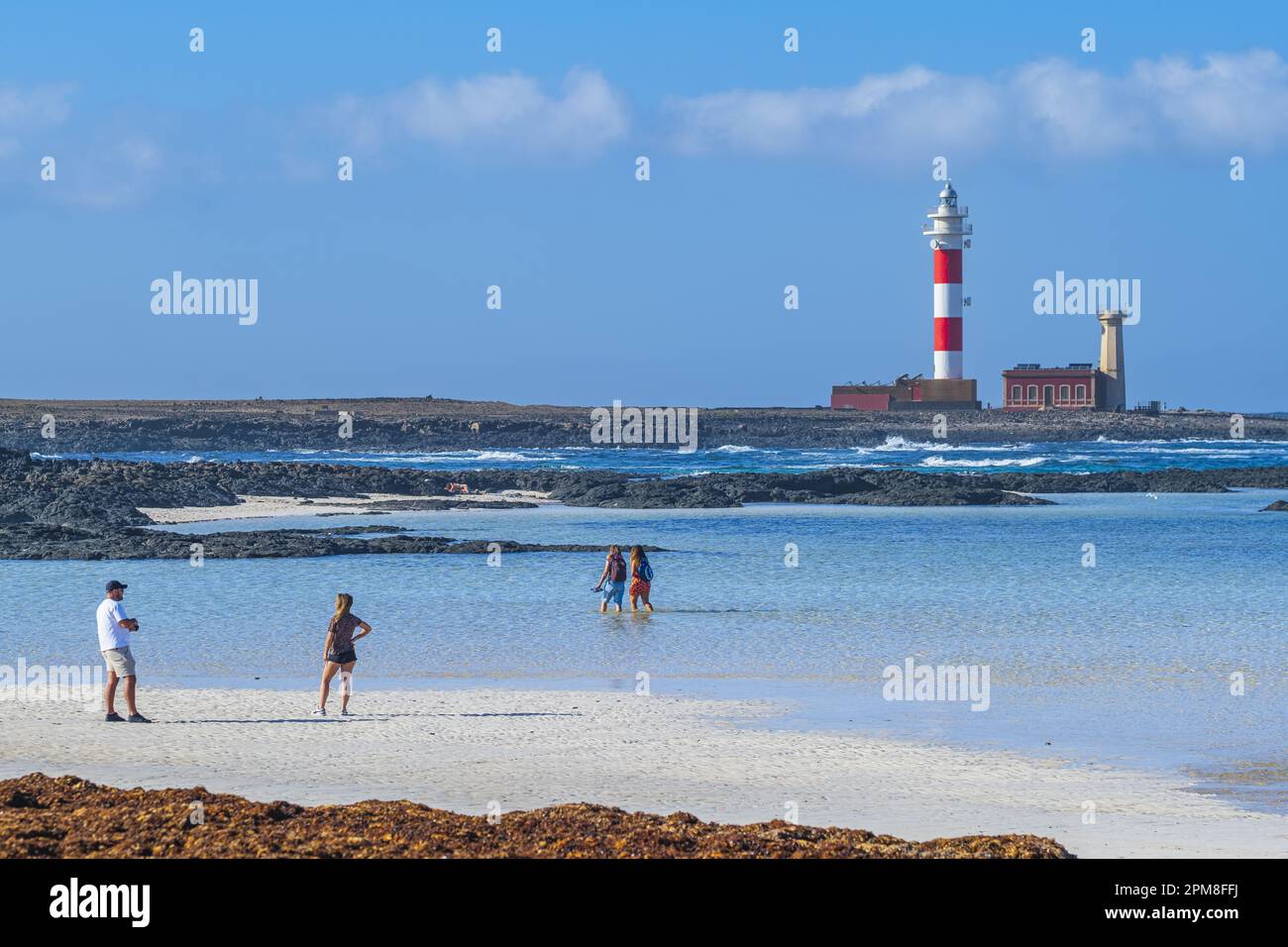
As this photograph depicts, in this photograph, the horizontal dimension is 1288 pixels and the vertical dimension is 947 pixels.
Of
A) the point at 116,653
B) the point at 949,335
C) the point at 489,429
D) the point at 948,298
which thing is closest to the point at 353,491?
the point at 116,653

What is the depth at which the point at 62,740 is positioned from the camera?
482 inches

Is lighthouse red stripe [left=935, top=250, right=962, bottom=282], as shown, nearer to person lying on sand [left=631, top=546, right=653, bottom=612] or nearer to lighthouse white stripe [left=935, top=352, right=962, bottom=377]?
lighthouse white stripe [left=935, top=352, right=962, bottom=377]

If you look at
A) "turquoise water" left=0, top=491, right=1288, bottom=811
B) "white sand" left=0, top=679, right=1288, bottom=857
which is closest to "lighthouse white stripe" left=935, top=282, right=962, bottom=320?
"turquoise water" left=0, top=491, right=1288, bottom=811

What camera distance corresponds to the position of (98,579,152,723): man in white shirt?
42.9 feet

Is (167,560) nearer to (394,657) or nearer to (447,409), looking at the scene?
(394,657)

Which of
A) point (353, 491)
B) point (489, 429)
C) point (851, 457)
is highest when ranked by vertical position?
point (489, 429)

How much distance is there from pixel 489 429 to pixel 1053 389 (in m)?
38.1

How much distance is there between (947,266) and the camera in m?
96.9

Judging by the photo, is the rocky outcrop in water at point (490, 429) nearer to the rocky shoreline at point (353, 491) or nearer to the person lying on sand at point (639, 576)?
the rocky shoreline at point (353, 491)

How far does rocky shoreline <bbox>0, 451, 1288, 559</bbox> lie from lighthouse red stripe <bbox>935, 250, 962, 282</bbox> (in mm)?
37508

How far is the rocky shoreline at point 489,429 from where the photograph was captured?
10119cm

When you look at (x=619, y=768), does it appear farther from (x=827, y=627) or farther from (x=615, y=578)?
(x=615, y=578)

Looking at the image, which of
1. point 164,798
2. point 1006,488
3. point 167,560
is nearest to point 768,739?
point 164,798
